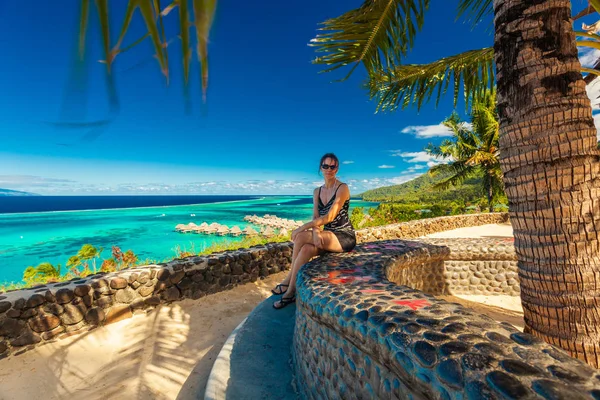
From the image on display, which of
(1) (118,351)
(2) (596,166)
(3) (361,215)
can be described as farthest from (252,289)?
(3) (361,215)

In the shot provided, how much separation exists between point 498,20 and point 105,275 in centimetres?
557

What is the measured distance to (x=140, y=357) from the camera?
10.8ft

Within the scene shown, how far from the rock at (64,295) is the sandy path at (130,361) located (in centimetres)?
50

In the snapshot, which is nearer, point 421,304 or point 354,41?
point 421,304

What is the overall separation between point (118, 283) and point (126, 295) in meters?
0.24

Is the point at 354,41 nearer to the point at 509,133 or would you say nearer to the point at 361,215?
the point at 509,133

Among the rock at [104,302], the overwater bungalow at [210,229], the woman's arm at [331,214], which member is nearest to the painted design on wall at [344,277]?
the woman's arm at [331,214]

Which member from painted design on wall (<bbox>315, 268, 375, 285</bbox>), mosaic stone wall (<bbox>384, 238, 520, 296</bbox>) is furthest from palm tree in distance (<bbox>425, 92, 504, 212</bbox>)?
painted design on wall (<bbox>315, 268, 375, 285</bbox>)

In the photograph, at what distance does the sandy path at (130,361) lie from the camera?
277 cm

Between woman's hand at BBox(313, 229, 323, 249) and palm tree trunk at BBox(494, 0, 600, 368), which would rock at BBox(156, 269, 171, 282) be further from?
palm tree trunk at BBox(494, 0, 600, 368)

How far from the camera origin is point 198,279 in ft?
16.5

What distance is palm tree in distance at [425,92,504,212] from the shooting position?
1563 cm

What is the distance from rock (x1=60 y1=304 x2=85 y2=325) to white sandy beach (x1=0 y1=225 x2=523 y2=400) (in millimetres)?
223

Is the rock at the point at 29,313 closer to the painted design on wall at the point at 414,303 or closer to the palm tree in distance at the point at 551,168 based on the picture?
the painted design on wall at the point at 414,303
